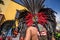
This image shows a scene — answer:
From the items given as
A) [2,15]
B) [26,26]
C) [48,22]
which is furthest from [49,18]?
[2,15]

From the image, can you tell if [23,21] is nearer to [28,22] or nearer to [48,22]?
[28,22]

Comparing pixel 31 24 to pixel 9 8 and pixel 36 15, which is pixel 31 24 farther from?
pixel 9 8

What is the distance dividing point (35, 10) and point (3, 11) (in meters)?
21.8

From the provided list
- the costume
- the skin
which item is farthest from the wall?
the skin

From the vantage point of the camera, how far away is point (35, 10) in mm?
3602

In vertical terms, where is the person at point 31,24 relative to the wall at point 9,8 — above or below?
below

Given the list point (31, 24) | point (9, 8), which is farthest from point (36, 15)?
point (9, 8)

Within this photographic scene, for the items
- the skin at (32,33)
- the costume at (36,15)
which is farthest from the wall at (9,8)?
the skin at (32,33)

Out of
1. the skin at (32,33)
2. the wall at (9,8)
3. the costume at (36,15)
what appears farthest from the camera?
the wall at (9,8)

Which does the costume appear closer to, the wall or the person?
the person

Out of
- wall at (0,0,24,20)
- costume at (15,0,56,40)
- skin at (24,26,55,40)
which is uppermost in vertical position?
wall at (0,0,24,20)

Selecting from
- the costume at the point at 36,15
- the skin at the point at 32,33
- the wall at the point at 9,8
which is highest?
the wall at the point at 9,8

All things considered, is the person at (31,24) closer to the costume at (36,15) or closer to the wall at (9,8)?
the costume at (36,15)

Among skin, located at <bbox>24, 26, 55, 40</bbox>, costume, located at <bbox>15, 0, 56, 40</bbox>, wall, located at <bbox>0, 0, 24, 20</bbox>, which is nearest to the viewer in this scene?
skin, located at <bbox>24, 26, 55, 40</bbox>
